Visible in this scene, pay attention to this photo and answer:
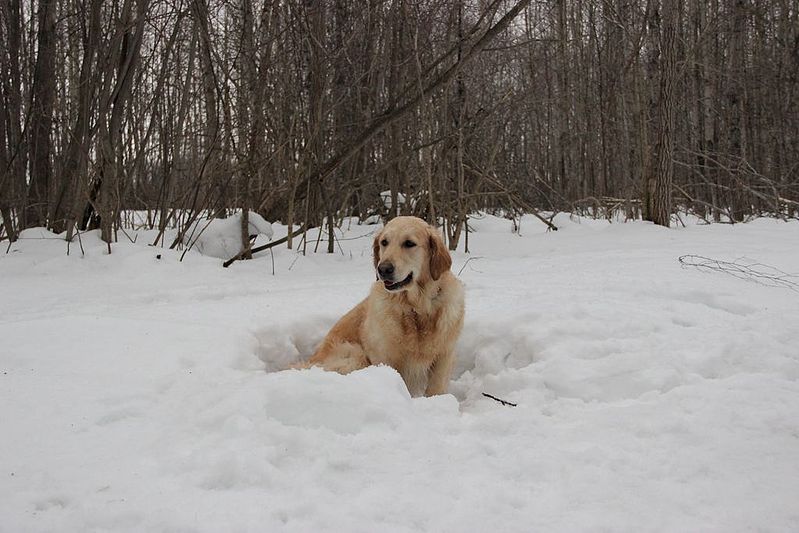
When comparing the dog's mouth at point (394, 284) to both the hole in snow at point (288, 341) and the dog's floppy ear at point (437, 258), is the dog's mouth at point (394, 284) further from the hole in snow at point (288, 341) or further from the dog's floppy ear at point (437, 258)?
the hole in snow at point (288, 341)

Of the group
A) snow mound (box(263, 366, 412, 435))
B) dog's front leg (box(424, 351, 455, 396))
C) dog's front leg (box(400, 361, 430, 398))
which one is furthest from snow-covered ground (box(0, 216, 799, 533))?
dog's front leg (box(400, 361, 430, 398))

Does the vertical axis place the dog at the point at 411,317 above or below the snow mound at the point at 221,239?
below

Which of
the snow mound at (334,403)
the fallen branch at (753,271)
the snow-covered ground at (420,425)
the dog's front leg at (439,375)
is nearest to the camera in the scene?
the snow-covered ground at (420,425)

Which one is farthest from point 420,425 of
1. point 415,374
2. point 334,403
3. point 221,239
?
point 221,239

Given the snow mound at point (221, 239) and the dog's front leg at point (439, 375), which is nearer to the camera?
the dog's front leg at point (439, 375)

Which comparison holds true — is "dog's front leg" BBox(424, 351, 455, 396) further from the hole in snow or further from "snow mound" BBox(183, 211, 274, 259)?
"snow mound" BBox(183, 211, 274, 259)

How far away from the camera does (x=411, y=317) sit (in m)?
3.52

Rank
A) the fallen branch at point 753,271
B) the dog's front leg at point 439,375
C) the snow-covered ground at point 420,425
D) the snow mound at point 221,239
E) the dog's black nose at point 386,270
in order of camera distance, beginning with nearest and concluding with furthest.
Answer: the snow-covered ground at point 420,425 → the dog's black nose at point 386,270 → the dog's front leg at point 439,375 → the fallen branch at point 753,271 → the snow mound at point 221,239

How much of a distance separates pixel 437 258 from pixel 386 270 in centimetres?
40

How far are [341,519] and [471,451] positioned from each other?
58cm

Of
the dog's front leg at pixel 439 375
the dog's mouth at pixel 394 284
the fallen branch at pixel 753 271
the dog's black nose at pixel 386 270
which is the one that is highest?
the dog's black nose at pixel 386 270

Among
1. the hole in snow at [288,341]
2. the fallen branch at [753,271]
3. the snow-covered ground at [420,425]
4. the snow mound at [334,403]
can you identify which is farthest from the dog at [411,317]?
the fallen branch at [753,271]

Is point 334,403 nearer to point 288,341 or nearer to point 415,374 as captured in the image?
point 415,374

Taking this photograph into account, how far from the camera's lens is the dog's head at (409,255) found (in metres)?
3.43
